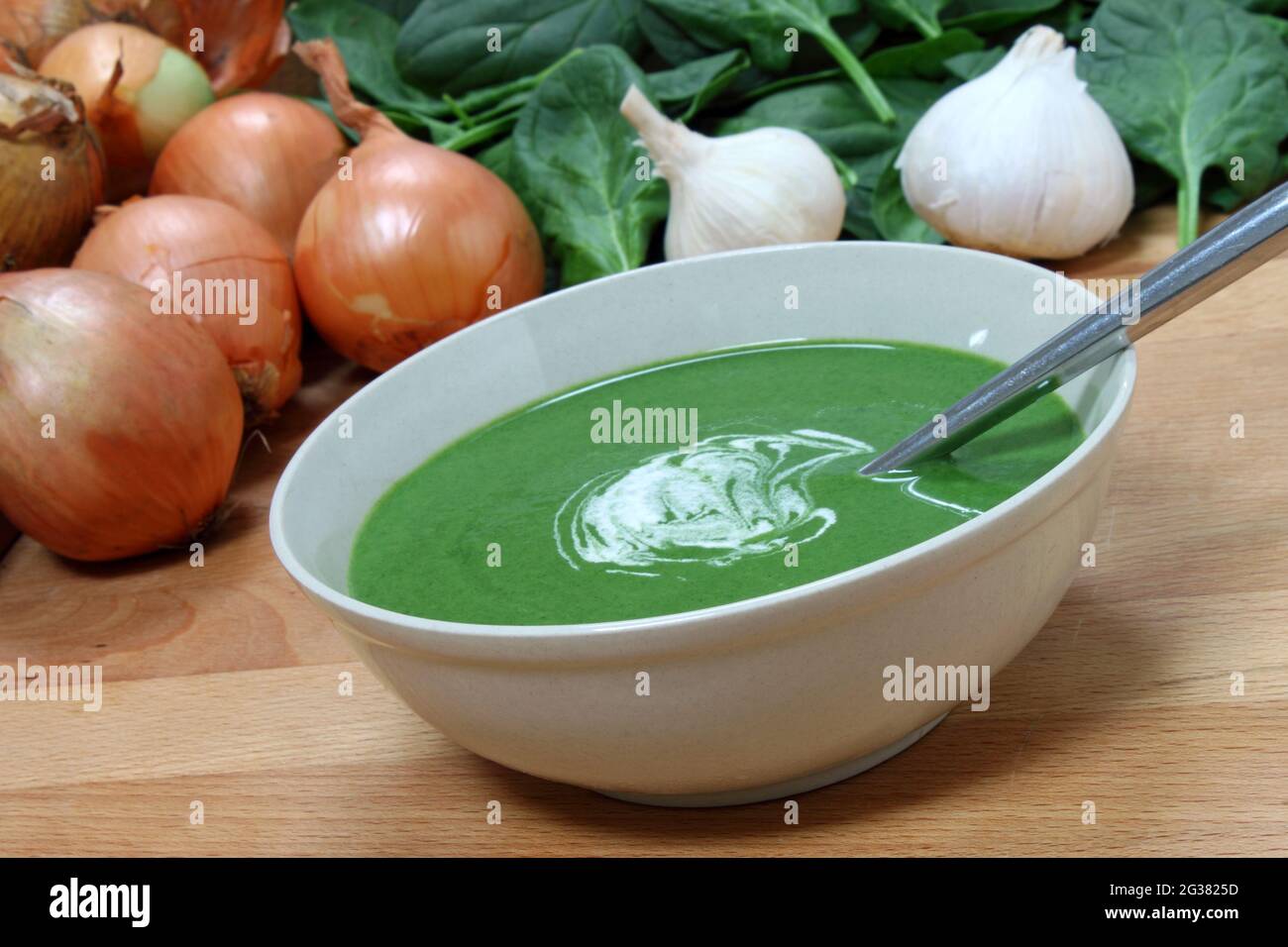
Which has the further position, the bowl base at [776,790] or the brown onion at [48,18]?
the brown onion at [48,18]

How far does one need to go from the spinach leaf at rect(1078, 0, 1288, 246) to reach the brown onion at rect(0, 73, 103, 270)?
1.16 meters

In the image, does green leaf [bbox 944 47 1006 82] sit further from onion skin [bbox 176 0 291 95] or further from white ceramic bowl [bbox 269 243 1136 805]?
onion skin [bbox 176 0 291 95]

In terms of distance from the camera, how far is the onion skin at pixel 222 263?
56.2 inches

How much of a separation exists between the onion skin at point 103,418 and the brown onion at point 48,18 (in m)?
Result: 0.73

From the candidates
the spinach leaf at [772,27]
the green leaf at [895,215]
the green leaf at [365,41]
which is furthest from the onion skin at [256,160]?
the green leaf at [895,215]

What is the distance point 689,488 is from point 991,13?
110 cm

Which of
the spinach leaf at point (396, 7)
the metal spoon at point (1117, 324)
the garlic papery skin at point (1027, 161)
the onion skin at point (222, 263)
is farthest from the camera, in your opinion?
the spinach leaf at point (396, 7)

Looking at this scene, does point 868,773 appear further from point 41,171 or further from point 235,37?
point 235,37

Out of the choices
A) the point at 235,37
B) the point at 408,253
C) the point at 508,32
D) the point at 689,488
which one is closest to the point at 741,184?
the point at 408,253

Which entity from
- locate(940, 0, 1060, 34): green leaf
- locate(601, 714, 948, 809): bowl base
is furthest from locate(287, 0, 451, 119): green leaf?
locate(601, 714, 948, 809): bowl base

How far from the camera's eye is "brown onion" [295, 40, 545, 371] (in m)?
1.49

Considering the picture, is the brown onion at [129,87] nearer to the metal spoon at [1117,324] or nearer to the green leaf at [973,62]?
the green leaf at [973,62]

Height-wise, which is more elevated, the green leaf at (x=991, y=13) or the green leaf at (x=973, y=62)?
the green leaf at (x=991, y=13)

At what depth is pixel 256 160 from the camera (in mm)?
1687
